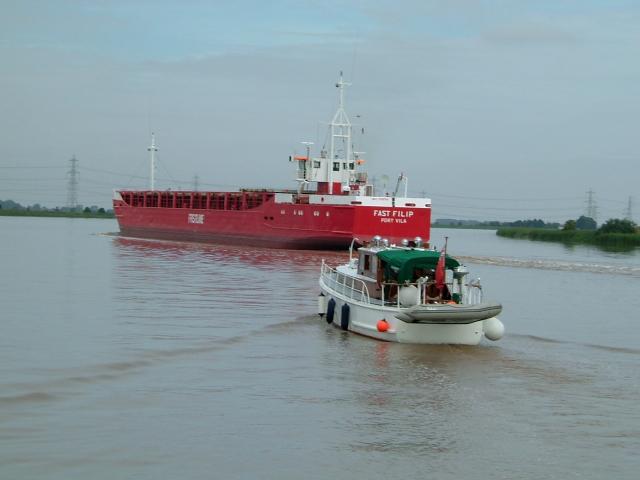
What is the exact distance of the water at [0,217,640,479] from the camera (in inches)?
405

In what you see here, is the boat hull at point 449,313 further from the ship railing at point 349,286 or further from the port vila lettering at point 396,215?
the port vila lettering at point 396,215

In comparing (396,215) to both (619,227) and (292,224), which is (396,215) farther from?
(619,227)

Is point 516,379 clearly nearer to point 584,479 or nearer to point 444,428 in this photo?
point 444,428

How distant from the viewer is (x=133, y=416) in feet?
38.7

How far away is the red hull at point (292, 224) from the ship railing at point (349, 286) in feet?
61.9

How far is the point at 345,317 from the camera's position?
19688mm

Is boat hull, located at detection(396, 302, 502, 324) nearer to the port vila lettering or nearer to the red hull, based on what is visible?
the red hull

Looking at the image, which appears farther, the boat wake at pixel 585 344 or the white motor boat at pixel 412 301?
the boat wake at pixel 585 344

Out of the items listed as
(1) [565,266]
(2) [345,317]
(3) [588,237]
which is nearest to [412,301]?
(2) [345,317]

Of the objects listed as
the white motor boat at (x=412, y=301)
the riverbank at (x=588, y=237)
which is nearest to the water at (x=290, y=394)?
the white motor boat at (x=412, y=301)

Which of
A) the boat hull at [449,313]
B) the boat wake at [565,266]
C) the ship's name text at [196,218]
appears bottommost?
the boat wake at [565,266]

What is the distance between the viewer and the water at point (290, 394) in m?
10.3

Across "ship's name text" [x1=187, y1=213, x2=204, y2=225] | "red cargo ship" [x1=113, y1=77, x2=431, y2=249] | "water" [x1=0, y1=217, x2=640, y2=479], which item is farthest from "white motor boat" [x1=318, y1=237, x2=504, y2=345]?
"ship's name text" [x1=187, y1=213, x2=204, y2=225]

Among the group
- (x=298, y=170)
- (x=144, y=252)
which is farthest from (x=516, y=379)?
(x=298, y=170)
